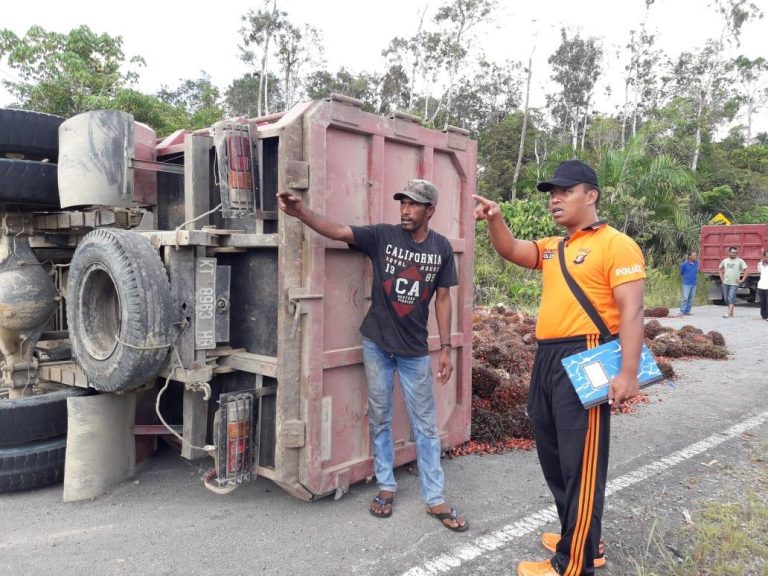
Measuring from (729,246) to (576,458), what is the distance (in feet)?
56.9

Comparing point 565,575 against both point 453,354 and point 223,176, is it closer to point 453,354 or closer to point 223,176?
point 453,354

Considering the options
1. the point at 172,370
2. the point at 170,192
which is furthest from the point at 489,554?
the point at 170,192

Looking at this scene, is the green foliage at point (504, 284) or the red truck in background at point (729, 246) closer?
the green foliage at point (504, 284)

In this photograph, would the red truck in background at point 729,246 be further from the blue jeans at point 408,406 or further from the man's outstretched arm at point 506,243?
the blue jeans at point 408,406

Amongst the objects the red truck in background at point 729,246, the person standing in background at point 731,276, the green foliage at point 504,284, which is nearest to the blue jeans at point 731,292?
the person standing in background at point 731,276

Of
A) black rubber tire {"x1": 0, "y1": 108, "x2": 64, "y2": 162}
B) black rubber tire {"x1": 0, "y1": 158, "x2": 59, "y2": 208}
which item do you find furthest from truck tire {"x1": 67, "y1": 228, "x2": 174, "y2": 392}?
black rubber tire {"x1": 0, "y1": 108, "x2": 64, "y2": 162}

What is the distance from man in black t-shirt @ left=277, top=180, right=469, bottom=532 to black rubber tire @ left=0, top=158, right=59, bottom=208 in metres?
2.24

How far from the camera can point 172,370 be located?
3.50 m

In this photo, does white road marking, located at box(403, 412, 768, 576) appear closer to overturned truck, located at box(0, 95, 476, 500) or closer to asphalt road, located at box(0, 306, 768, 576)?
asphalt road, located at box(0, 306, 768, 576)

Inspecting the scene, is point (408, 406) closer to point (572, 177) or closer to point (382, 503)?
point (382, 503)

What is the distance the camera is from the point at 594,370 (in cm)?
268

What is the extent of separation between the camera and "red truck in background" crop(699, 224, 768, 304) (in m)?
16.8

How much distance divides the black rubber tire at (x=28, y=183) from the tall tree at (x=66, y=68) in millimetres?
13852

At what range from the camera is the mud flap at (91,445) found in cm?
372
